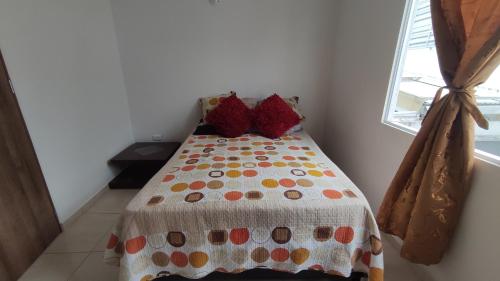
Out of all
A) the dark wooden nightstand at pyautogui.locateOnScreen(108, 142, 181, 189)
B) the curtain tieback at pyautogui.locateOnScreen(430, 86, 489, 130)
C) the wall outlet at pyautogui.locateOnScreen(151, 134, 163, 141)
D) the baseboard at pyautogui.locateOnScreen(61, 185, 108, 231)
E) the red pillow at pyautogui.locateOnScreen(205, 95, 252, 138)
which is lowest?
the baseboard at pyautogui.locateOnScreen(61, 185, 108, 231)

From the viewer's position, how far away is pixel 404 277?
147 centimetres

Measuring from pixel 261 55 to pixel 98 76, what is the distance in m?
1.78

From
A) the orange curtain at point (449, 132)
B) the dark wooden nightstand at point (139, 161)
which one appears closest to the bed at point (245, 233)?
the orange curtain at point (449, 132)

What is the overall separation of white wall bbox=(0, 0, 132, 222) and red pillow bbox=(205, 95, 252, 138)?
1.15 m

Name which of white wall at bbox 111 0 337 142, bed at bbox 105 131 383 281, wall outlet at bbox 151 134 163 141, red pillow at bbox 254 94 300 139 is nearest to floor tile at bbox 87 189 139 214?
wall outlet at bbox 151 134 163 141

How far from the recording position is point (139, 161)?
2.53 meters

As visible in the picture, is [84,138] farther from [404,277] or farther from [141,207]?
[404,277]

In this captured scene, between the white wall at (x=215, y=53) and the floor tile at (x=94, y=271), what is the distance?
67.8 inches

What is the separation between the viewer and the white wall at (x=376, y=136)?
110cm

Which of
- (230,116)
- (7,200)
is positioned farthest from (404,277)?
(7,200)

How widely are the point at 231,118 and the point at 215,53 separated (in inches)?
34.7

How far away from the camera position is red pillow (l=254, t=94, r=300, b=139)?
236 centimetres

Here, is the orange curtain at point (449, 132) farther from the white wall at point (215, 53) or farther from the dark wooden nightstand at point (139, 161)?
the dark wooden nightstand at point (139, 161)

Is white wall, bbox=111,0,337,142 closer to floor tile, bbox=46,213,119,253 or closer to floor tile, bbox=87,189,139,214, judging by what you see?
floor tile, bbox=87,189,139,214
